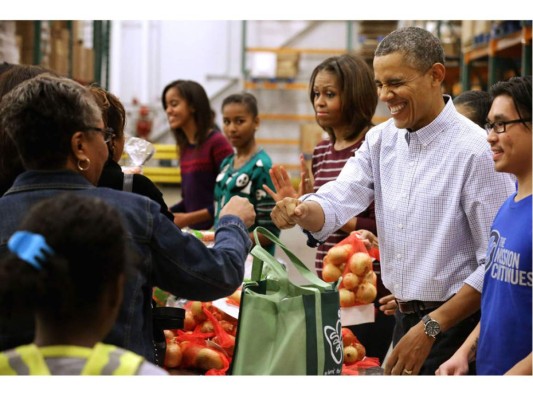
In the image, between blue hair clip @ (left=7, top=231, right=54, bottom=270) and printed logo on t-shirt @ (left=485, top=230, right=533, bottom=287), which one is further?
printed logo on t-shirt @ (left=485, top=230, right=533, bottom=287)

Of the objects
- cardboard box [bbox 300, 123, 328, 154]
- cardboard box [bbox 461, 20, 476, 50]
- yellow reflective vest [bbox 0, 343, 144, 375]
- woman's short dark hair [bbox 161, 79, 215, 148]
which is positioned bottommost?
cardboard box [bbox 300, 123, 328, 154]

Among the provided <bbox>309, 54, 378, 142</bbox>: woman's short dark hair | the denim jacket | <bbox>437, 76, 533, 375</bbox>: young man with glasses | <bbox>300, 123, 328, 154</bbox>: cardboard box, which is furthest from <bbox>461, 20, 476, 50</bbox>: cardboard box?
the denim jacket

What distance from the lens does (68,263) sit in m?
1.28

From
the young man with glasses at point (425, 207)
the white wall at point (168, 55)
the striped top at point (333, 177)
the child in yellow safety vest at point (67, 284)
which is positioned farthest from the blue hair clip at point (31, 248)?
the white wall at point (168, 55)

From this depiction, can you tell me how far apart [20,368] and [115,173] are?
887 millimetres

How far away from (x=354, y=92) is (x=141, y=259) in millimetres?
1721

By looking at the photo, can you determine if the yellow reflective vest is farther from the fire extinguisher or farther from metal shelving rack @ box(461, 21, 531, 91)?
the fire extinguisher

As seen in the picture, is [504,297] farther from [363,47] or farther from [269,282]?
[363,47]

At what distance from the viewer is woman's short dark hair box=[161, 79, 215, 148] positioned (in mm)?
4527

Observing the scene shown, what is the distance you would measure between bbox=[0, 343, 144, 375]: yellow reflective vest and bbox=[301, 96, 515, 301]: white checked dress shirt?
3.64 feet

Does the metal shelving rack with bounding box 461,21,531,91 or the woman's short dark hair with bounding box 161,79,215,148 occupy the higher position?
the metal shelving rack with bounding box 461,21,531,91

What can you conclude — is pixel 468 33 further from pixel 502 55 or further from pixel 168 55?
pixel 168 55

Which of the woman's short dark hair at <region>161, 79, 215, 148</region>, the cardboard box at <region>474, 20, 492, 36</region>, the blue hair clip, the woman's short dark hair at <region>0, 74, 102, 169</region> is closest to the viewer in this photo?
the blue hair clip

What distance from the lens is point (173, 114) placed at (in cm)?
457
